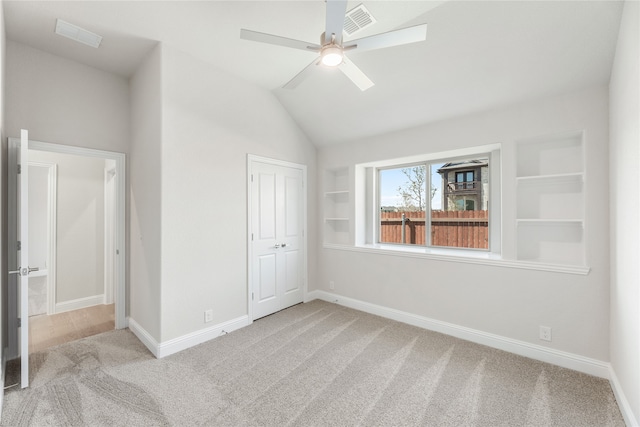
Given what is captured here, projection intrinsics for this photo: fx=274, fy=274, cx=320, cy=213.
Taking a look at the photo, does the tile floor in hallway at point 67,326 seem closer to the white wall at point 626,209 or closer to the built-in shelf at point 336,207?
the built-in shelf at point 336,207

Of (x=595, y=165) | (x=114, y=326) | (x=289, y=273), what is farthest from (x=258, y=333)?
(x=595, y=165)

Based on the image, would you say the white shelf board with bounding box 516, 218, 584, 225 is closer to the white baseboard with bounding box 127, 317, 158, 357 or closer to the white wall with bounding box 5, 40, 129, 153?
the white baseboard with bounding box 127, 317, 158, 357

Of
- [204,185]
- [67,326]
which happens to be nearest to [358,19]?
[204,185]

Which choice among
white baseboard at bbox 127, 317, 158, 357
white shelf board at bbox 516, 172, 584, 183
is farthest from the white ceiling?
white baseboard at bbox 127, 317, 158, 357

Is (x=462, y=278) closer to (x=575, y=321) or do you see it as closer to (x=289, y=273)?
(x=575, y=321)

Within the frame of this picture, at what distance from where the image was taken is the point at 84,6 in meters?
2.22

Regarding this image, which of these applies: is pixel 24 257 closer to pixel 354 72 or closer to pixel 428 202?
pixel 354 72


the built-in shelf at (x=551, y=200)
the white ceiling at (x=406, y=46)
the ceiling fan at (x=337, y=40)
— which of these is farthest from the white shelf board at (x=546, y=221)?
the ceiling fan at (x=337, y=40)

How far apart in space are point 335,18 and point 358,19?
786 millimetres

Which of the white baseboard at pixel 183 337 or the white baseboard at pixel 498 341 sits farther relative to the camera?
the white baseboard at pixel 183 337

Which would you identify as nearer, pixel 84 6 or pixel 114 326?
pixel 84 6

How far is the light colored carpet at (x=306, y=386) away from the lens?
1.88 m

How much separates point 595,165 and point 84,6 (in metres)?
4.45

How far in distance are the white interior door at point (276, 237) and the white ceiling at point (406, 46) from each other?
133 cm
